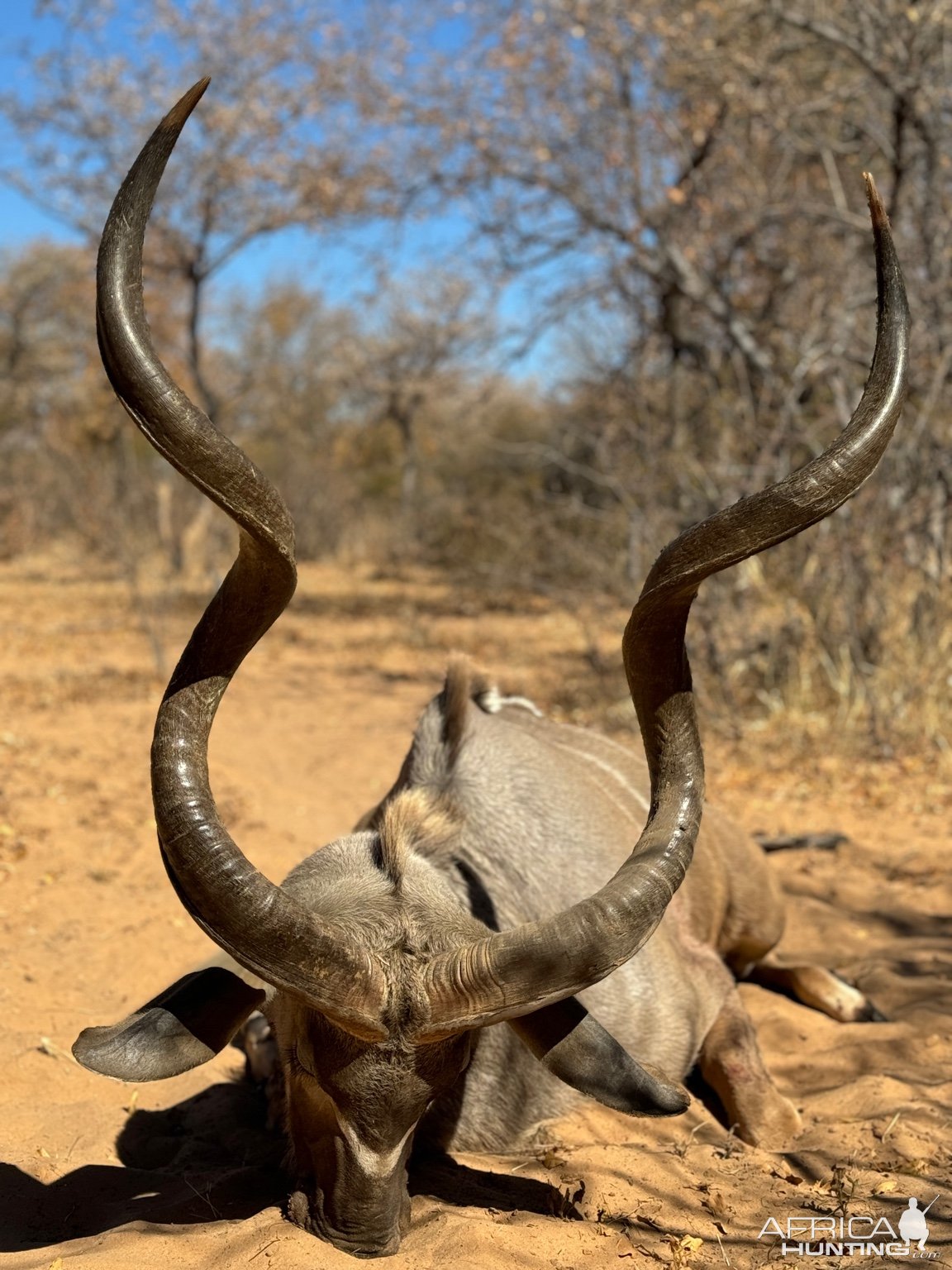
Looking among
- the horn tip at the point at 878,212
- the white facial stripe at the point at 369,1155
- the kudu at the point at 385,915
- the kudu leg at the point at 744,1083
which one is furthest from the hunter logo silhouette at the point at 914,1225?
the horn tip at the point at 878,212

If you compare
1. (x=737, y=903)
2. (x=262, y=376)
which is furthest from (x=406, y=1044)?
(x=262, y=376)

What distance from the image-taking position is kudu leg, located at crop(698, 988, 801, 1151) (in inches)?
141

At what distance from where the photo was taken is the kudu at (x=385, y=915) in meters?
2.32

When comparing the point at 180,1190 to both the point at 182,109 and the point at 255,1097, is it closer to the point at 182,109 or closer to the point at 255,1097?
the point at 255,1097

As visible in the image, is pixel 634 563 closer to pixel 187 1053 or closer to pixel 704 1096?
pixel 704 1096

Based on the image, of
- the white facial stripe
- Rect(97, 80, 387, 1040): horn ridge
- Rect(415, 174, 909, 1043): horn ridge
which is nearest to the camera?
Rect(97, 80, 387, 1040): horn ridge

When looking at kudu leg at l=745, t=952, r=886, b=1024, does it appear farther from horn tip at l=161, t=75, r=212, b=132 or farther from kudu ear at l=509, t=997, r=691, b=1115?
horn tip at l=161, t=75, r=212, b=132

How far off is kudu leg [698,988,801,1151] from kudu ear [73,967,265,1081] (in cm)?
169

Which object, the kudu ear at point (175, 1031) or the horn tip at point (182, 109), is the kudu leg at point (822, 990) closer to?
the kudu ear at point (175, 1031)

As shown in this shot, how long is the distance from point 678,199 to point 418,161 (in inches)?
166

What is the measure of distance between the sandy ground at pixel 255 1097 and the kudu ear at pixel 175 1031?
456mm

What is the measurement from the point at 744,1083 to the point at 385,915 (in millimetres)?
1625

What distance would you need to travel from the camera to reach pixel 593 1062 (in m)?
2.61

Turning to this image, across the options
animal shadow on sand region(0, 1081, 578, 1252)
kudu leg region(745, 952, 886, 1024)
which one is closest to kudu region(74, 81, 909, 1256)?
animal shadow on sand region(0, 1081, 578, 1252)
